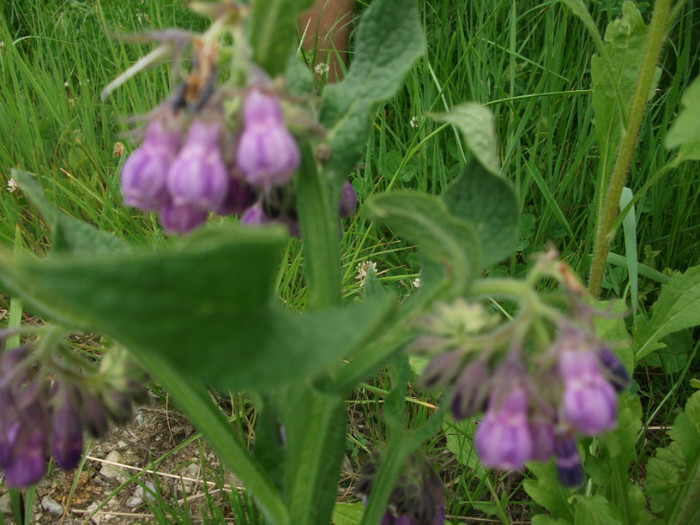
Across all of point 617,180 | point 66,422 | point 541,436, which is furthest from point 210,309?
point 617,180

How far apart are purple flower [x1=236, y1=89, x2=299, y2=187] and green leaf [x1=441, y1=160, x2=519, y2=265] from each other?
42cm

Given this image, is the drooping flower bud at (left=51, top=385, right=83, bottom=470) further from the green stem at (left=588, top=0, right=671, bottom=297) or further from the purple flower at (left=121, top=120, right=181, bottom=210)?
the green stem at (left=588, top=0, right=671, bottom=297)

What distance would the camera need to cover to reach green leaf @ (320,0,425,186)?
1.16 meters

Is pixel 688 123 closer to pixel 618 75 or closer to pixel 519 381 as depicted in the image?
pixel 519 381

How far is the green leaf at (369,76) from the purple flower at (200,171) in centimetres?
31

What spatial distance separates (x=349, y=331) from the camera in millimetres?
747

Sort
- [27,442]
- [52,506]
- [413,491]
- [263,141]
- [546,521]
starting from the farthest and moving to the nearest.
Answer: [52,506]
[546,521]
[413,491]
[27,442]
[263,141]

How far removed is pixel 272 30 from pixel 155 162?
8.6 inches

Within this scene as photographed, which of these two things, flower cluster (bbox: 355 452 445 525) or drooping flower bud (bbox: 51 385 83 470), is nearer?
drooping flower bud (bbox: 51 385 83 470)

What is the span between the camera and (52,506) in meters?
1.95

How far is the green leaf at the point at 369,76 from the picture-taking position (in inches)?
45.5

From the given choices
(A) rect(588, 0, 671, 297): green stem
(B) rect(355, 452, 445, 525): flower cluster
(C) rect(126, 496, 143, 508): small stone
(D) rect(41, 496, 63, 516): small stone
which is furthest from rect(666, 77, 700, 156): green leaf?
(D) rect(41, 496, 63, 516): small stone

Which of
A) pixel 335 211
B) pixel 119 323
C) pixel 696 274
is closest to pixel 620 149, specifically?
pixel 696 274

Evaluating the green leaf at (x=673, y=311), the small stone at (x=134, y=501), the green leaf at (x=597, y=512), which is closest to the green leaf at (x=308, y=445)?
the green leaf at (x=597, y=512)
